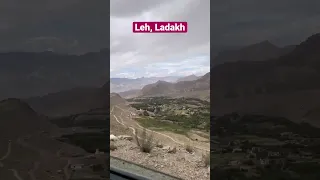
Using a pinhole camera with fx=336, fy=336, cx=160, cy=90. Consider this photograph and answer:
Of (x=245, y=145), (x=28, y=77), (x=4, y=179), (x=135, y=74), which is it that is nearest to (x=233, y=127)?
(x=245, y=145)

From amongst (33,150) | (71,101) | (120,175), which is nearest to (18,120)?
(33,150)

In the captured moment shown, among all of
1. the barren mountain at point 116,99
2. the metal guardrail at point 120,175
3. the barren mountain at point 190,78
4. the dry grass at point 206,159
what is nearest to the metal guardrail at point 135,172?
the metal guardrail at point 120,175

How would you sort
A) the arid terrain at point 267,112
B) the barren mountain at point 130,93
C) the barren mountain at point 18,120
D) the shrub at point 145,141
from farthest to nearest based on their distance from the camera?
the shrub at point 145,141
the barren mountain at point 130,93
the barren mountain at point 18,120
the arid terrain at point 267,112

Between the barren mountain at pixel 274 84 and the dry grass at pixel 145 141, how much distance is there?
0.46 metres

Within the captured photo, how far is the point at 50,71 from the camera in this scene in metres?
1.64

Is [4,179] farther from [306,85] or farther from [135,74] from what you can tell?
[306,85]

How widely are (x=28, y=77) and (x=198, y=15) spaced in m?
0.87

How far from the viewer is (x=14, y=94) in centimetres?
160

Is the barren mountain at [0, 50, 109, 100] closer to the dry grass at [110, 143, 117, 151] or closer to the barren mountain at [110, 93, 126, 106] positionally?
the barren mountain at [110, 93, 126, 106]

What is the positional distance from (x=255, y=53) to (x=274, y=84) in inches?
6.5

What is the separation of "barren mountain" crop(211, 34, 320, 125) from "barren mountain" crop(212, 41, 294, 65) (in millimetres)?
20

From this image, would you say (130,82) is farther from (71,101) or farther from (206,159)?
(206,159)

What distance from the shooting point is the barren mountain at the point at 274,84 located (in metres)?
1.50

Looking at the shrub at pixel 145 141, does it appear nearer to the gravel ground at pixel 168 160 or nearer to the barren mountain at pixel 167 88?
the gravel ground at pixel 168 160
